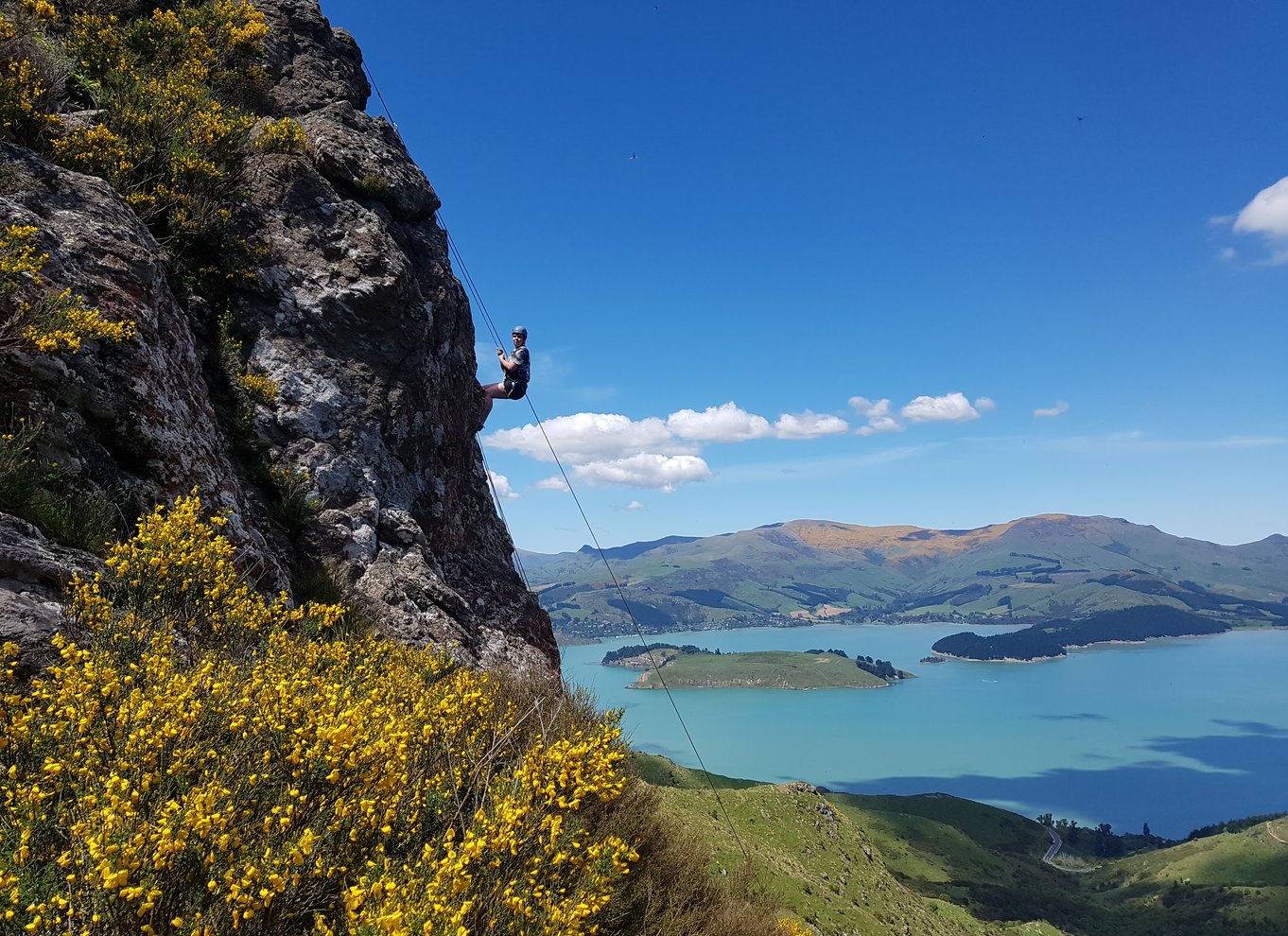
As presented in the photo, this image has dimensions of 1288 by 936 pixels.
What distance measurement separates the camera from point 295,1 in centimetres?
1770

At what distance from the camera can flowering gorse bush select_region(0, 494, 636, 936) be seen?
3.00 meters

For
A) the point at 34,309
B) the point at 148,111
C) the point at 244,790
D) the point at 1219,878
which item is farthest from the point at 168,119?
the point at 1219,878

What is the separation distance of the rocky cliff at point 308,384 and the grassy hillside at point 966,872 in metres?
16.7

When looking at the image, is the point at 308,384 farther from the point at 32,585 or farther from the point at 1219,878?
the point at 1219,878

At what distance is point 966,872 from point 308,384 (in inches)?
5086

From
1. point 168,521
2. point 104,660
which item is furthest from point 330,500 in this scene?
point 104,660

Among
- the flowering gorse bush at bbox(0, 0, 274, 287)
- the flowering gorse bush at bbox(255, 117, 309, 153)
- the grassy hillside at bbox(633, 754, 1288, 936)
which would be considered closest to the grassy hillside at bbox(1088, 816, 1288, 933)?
the grassy hillside at bbox(633, 754, 1288, 936)

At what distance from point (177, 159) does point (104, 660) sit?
10.3 m

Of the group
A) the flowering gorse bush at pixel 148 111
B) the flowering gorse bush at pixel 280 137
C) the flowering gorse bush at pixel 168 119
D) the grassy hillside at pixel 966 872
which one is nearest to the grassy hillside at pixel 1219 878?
the grassy hillside at pixel 966 872

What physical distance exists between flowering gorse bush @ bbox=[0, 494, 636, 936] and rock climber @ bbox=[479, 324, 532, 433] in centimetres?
1077

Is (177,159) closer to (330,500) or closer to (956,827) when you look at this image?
(330,500)

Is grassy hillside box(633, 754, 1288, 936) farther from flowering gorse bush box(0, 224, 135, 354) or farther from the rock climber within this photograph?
flowering gorse bush box(0, 224, 135, 354)

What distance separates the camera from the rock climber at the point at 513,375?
16.3 metres

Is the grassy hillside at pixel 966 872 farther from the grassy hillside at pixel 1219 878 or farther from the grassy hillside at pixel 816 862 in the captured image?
the grassy hillside at pixel 1219 878
